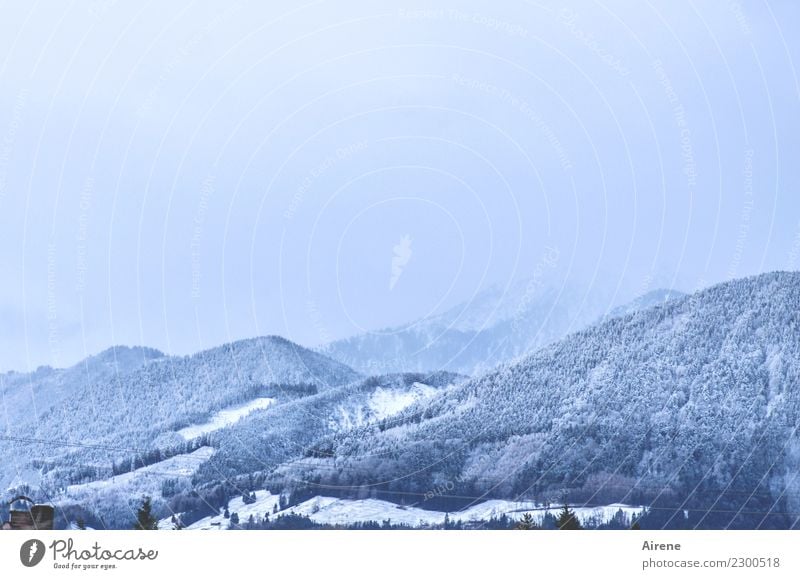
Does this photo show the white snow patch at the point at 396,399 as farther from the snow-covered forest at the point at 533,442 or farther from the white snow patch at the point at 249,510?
the white snow patch at the point at 249,510

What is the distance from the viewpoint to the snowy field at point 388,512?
407 feet

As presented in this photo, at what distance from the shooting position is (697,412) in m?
160

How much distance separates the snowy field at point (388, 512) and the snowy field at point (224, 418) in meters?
33.6

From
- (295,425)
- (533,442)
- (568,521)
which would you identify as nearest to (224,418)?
(295,425)

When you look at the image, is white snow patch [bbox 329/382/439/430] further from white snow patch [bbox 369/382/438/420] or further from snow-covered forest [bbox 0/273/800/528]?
snow-covered forest [bbox 0/273/800/528]

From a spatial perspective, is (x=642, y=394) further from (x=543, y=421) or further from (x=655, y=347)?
(x=543, y=421)

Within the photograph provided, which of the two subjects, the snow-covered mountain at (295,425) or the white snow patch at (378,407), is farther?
the white snow patch at (378,407)

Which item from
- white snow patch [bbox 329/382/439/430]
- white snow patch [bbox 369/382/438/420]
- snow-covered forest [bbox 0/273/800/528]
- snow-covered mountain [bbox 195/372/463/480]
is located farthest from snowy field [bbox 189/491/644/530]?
white snow patch [bbox 369/382/438/420]

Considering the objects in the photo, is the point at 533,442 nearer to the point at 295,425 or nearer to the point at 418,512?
the point at 418,512

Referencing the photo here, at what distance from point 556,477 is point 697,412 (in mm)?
31064

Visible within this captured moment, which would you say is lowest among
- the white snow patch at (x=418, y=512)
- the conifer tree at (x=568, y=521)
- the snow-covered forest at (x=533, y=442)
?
the conifer tree at (x=568, y=521)

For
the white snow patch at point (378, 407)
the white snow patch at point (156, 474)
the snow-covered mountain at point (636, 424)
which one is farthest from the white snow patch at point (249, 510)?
the white snow patch at point (378, 407)

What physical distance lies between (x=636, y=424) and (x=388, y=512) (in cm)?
4055
